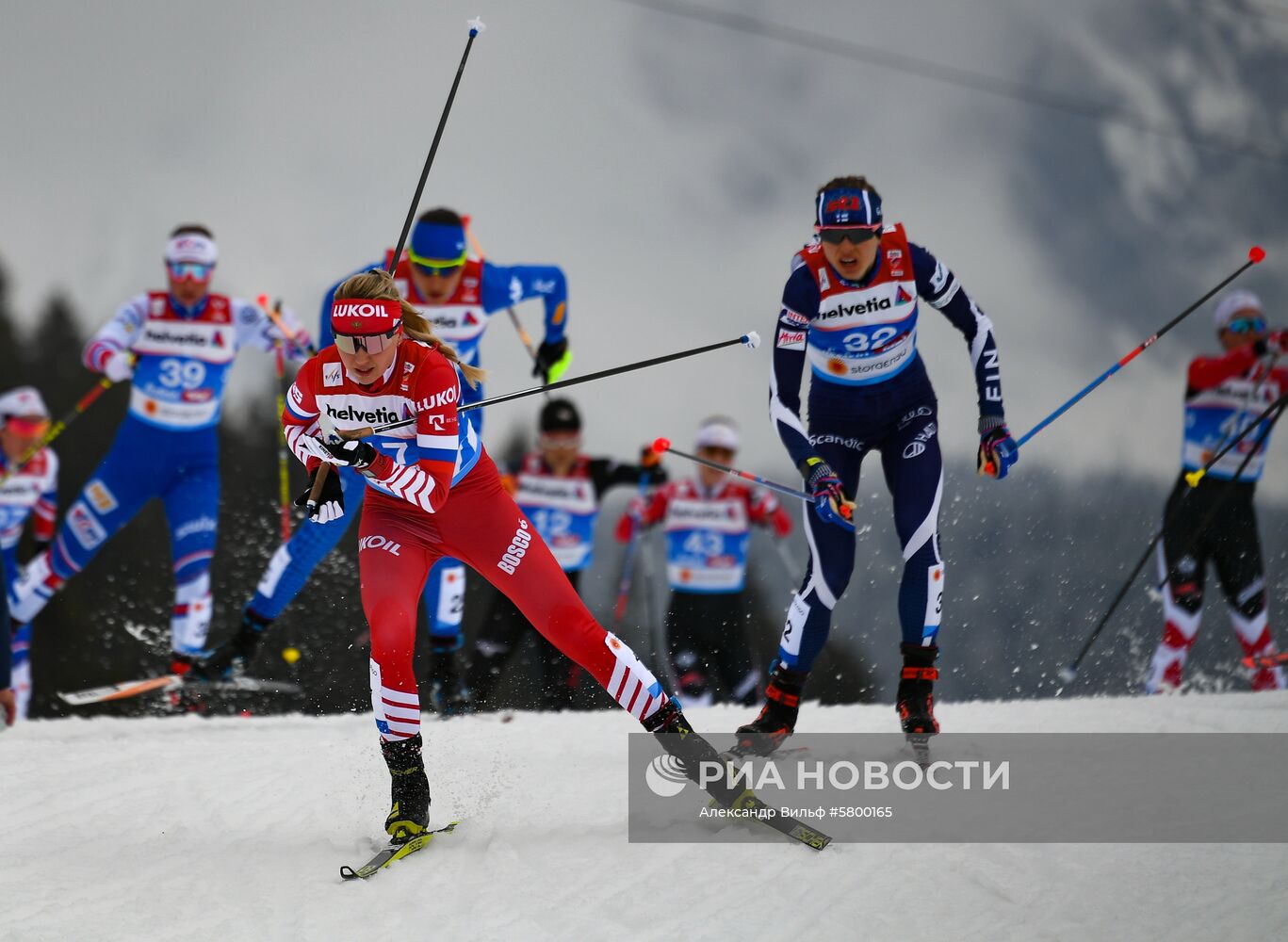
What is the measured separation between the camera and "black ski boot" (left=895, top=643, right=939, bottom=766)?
11.4ft

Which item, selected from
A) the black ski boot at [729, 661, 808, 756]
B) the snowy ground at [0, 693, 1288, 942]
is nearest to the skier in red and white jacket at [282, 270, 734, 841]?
the snowy ground at [0, 693, 1288, 942]

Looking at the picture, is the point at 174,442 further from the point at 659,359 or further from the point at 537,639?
the point at 659,359

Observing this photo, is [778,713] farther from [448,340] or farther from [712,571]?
[712,571]

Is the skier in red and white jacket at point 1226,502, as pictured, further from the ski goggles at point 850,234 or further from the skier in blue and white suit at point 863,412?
the ski goggles at point 850,234

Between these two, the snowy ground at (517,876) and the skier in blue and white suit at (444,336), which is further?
the skier in blue and white suit at (444,336)

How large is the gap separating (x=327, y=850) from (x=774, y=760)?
122cm

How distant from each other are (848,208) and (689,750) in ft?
4.78

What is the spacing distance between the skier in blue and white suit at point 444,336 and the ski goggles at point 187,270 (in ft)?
2.99

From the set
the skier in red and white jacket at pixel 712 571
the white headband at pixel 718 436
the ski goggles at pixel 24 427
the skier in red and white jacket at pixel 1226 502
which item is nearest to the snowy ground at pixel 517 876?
the skier in red and white jacket at pixel 712 571

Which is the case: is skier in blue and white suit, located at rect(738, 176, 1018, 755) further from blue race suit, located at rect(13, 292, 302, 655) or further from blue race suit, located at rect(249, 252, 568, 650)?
blue race suit, located at rect(13, 292, 302, 655)

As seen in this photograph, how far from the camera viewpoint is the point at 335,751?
166 inches

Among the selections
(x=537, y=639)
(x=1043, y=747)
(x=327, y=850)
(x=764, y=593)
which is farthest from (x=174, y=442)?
(x=764, y=593)

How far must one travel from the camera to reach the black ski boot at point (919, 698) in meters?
3.48

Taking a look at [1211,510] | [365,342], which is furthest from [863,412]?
[1211,510]
